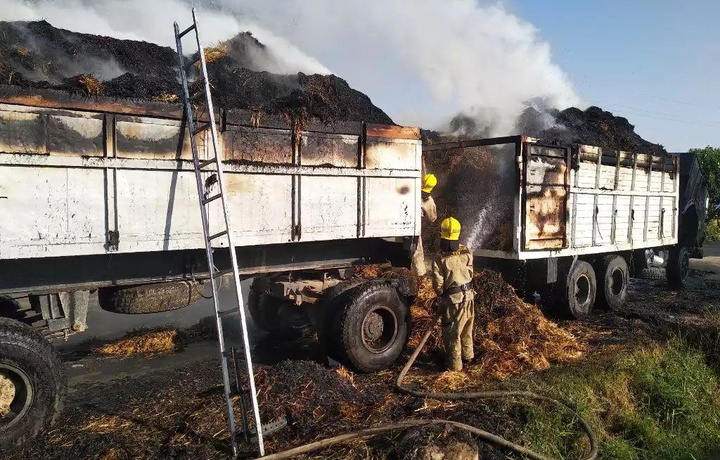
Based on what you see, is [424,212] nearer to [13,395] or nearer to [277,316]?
[277,316]

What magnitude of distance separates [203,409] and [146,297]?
119 centimetres

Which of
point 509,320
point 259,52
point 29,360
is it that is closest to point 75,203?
point 29,360

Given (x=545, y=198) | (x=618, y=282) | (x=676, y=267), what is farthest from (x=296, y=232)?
(x=676, y=267)

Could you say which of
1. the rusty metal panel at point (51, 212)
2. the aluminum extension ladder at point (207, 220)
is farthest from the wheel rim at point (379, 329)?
the rusty metal panel at point (51, 212)

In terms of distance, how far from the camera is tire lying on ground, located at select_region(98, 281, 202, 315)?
498 cm

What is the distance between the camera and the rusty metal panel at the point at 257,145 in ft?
16.8

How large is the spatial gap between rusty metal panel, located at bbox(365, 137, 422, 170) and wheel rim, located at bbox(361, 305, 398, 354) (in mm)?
1635

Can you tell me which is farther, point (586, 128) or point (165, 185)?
point (586, 128)

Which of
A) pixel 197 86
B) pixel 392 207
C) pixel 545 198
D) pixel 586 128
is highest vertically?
pixel 586 128

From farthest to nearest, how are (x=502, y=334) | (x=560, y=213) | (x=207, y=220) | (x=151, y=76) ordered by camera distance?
(x=560, y=213) < (x=502, y=334) < (x=151, y=76) < (x=207, y=220)

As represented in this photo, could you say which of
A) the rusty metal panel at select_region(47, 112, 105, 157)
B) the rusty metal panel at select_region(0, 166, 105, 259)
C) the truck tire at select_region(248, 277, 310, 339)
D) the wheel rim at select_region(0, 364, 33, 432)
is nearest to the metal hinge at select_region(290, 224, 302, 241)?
the rusty metal panel at select_region(0, 166, 105, 259)

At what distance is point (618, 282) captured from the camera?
403 inches

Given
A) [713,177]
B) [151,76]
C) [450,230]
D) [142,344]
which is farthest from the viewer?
[713,177]

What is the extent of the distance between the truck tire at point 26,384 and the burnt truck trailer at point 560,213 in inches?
231
